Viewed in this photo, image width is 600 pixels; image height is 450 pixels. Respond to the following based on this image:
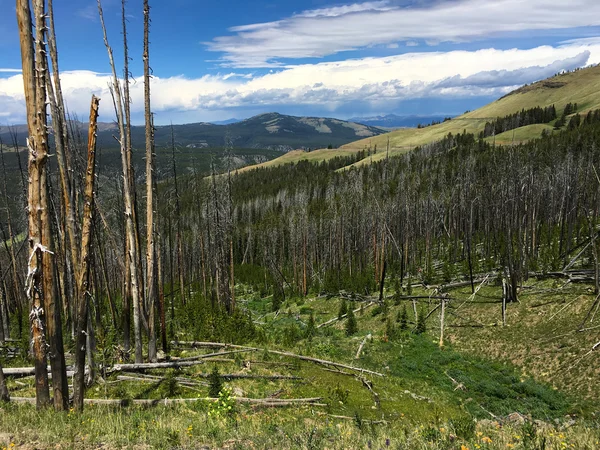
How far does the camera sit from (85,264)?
814 cm

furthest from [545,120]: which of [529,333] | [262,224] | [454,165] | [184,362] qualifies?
[184,362]

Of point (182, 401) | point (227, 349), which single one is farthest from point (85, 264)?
point (227, 349)

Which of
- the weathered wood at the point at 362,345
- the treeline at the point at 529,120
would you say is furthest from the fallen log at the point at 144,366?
the treeline at the point at 529,120

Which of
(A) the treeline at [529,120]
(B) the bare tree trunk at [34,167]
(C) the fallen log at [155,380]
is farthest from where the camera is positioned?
(A) the treeline at [529,120]

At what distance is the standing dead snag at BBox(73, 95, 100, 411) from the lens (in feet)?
26.0

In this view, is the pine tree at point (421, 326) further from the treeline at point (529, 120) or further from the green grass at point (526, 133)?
the treeline at point (529, 120)

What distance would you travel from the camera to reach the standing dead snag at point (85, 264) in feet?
26.0

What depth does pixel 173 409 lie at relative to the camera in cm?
888

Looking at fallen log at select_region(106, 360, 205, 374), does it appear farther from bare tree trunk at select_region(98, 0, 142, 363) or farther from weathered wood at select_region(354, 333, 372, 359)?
weathered wood at select_region(354, 333, 372, 359)

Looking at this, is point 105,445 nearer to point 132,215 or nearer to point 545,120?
point 132,215

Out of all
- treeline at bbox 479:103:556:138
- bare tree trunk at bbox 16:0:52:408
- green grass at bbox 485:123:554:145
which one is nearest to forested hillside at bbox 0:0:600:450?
bare tree trunk at bbox 16:0:52:408

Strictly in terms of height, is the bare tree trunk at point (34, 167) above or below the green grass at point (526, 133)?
below

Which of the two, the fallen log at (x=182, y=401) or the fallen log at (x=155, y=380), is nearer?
the fallen log at (x=182, y=401)

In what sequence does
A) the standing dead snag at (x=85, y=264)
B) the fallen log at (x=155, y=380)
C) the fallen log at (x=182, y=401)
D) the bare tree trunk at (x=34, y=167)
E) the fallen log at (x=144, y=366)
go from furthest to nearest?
the fallen log at (x=144, y=366) → the fallen log at (x=155, y=380) → the fallen log at (x=182, y=401) → the standing dead snag at (x=85, y=264) → the bare tree trunk at (x=34, y=167)
